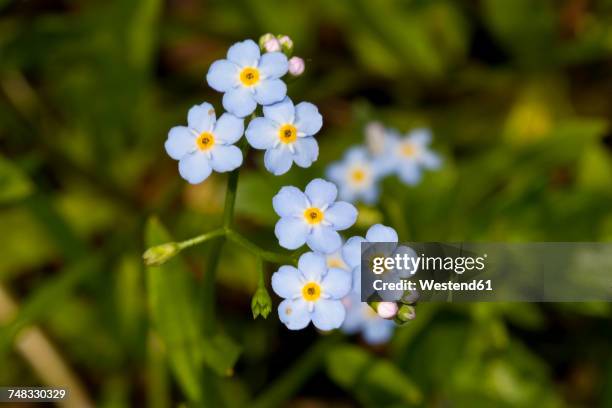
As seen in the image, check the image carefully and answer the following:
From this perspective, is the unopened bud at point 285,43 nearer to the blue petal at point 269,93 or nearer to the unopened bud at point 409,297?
the blue petal at point 269,93

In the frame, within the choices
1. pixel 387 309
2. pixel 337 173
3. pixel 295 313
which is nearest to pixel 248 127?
pixel 295 313

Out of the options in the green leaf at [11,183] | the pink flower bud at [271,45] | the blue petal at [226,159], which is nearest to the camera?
the blue petal at [226,159]

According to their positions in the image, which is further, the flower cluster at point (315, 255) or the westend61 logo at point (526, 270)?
the westend61 logo at point (526, 270)

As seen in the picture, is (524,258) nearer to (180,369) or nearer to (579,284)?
(579,284)

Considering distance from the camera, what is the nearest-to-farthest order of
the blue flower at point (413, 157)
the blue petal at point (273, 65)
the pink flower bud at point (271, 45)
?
the blue petal at point (273, 65)
the pink flower bud at point (271, 45)
the blue flower at point (413, 157)

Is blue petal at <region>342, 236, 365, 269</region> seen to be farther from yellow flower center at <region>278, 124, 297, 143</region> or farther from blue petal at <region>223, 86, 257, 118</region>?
blue petal at <region>223, 86, 257, 118</region>

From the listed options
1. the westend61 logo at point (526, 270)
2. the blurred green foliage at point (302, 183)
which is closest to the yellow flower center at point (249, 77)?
the westend61 logo at point (526, 270)

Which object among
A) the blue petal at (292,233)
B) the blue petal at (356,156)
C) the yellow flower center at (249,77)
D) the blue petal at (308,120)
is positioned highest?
the blue petal at (356,156)
